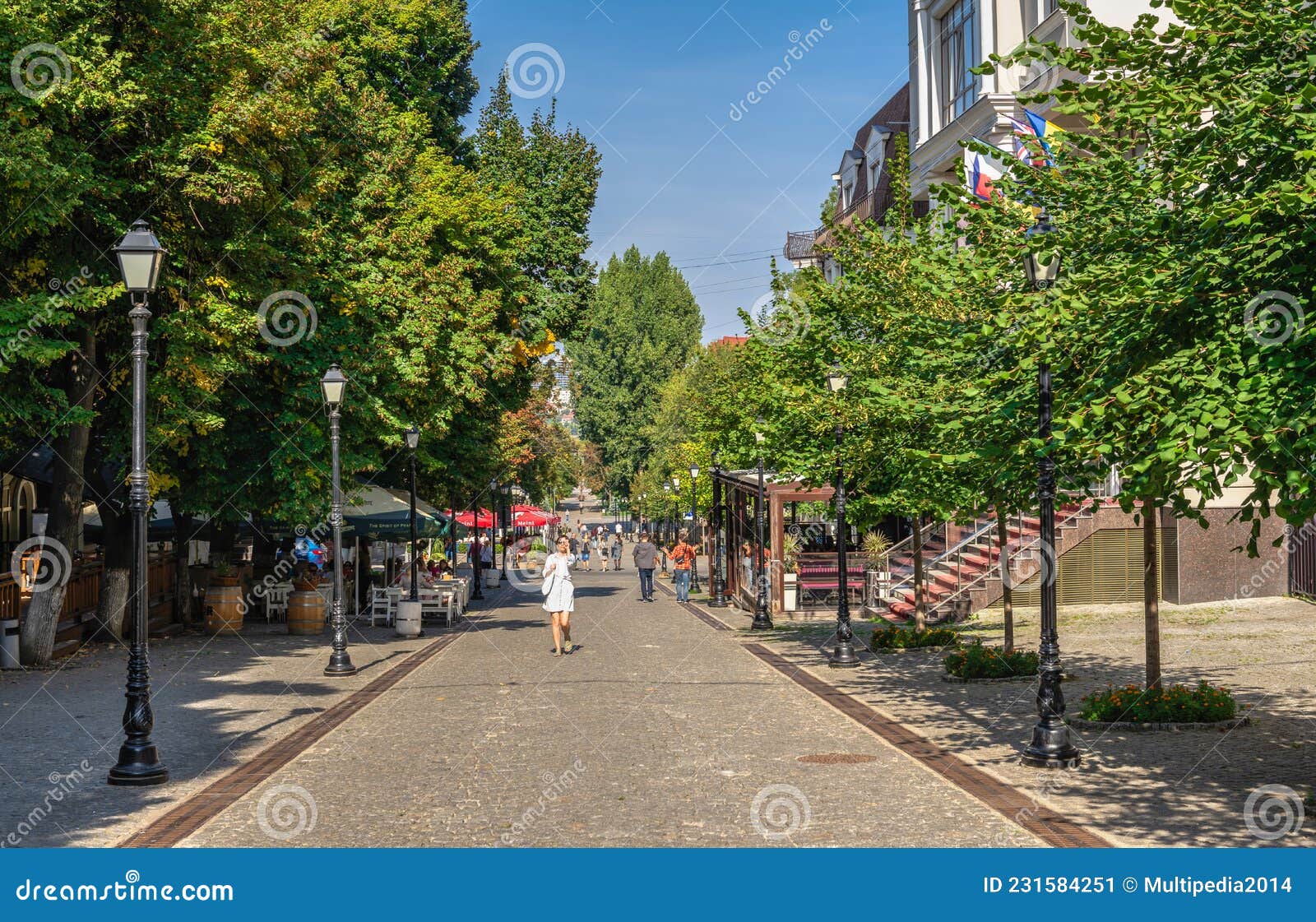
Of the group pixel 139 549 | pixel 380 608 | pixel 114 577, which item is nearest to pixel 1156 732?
pixel 139 549

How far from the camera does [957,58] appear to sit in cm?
3481

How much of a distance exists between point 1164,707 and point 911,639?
382 inches

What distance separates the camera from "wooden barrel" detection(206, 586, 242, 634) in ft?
92.7

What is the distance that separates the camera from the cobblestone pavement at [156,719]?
10273 mm

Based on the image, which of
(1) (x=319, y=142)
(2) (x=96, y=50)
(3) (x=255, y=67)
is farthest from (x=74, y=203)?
(1) (x=319, y=142)

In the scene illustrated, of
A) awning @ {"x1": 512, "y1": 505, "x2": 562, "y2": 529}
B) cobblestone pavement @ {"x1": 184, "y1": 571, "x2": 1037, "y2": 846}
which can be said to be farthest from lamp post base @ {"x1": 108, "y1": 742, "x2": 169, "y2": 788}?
awning @ {"x1": 512, "y1": 505, "x2": 562, "y2": 529}

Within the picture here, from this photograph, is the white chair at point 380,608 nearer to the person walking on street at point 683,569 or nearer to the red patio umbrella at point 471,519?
the person walking on street at point 683,569

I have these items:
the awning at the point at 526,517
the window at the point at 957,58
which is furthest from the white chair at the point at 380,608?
the awning at the point at 526,517

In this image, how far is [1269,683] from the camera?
1659 cm

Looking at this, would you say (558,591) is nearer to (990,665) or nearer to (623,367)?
(990,665)

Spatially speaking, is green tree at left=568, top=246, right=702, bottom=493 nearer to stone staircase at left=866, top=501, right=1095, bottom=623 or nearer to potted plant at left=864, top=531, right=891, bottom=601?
potted plant at left=864, top=531, right=891, bottom=601

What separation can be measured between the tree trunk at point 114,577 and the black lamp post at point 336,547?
5.42 metres

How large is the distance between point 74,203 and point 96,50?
105 inches

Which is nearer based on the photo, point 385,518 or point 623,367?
point 385,518
